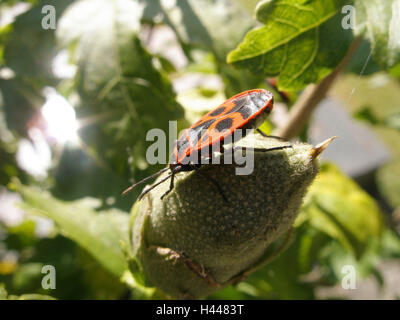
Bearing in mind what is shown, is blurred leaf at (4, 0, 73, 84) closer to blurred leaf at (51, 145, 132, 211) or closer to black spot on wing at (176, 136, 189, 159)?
blurred leaf at (51, 145, 132, 211)

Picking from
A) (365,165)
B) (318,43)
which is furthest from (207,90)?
(365,165)

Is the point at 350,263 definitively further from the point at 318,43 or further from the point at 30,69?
the point at 30,69

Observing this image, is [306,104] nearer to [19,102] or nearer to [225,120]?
[225,120]

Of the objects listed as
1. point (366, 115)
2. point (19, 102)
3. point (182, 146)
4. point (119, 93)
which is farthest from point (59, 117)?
point (366, 115)

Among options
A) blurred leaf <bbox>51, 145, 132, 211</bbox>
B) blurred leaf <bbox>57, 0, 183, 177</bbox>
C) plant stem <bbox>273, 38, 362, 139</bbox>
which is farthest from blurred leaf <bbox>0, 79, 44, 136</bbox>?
plant stem <bbox>273, 38, 362, 139</bbox>

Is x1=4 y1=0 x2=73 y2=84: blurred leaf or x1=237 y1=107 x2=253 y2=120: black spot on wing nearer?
x1=237 y1=107 x2=253 y2=120: black spot on wing

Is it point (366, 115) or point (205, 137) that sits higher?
point (366, 115)

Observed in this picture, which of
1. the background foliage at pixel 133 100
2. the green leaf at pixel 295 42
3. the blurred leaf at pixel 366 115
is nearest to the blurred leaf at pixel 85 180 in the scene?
the background foliage at pixel 133 100
